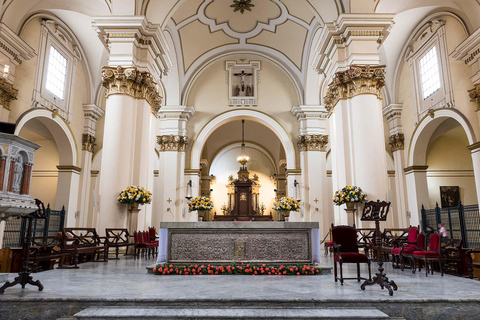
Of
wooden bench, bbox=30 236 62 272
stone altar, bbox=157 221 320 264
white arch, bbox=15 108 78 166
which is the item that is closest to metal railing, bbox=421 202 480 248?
stone altar, bbox=157 221 320 264

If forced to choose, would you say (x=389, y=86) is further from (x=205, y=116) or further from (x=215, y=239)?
(x=215, y=239)

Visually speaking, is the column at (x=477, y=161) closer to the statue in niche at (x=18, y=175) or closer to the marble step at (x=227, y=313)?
the marble step at (x=227, y=313)

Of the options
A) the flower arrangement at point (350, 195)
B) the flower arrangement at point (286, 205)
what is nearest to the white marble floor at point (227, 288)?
the flower arrangement at point (350, 195)

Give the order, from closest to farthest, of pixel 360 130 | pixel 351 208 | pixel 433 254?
pixel 433 254 → pixel 351 208 → pixel 360 130

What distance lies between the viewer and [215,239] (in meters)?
6.95

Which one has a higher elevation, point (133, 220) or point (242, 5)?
point (242, 5)

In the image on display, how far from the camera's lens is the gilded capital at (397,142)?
14.8m

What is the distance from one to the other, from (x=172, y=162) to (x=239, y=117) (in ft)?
12.7

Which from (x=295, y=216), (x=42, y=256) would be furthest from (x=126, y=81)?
(x=295, y=216)

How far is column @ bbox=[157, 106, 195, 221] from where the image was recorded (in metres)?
15.1

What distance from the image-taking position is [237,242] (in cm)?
694

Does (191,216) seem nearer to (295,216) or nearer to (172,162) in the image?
(172,162)

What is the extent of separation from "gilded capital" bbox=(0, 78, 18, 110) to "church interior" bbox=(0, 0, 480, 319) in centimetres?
5

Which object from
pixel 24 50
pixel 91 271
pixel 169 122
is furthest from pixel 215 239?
pixel 169 122
